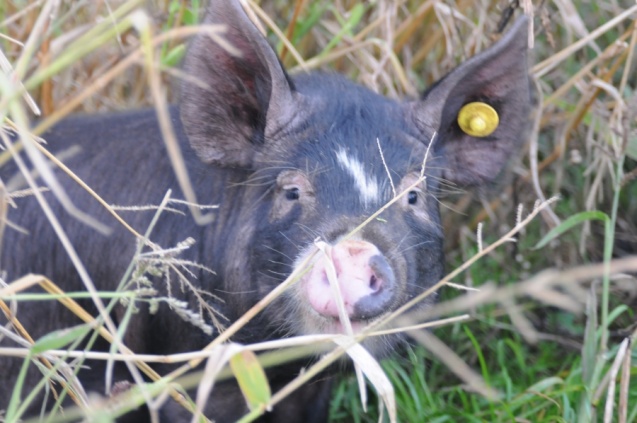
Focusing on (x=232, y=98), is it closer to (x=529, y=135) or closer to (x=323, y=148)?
(x=323, y=148)

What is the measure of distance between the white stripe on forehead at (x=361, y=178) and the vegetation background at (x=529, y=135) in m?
0.87

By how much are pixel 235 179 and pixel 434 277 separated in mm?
752

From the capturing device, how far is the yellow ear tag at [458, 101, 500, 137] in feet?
11.3

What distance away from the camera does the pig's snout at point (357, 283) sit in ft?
8.41

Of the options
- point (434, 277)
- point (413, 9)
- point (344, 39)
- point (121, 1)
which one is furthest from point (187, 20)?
point (434, 277)

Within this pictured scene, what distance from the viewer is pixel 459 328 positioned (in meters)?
4.40

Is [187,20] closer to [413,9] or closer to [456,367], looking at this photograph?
[413,9]

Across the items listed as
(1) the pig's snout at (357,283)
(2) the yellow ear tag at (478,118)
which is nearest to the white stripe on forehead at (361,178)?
(1) the pig's snout at (357,283)

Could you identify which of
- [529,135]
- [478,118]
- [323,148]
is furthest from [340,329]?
[529,135]

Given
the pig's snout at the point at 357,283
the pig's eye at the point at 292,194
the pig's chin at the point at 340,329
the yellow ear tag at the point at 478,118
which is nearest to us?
the pig's snout at the point at 357,283

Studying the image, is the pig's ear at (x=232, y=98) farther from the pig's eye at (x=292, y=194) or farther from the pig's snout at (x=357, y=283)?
the pig's snout at (x=357, y=283)

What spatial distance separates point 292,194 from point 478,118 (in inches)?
30.7

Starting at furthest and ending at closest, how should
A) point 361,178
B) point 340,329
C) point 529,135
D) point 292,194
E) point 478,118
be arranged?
point 529,135, point 478,118, point 292,194, point 361,178, point 340,329

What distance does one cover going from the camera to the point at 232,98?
10.8ft
